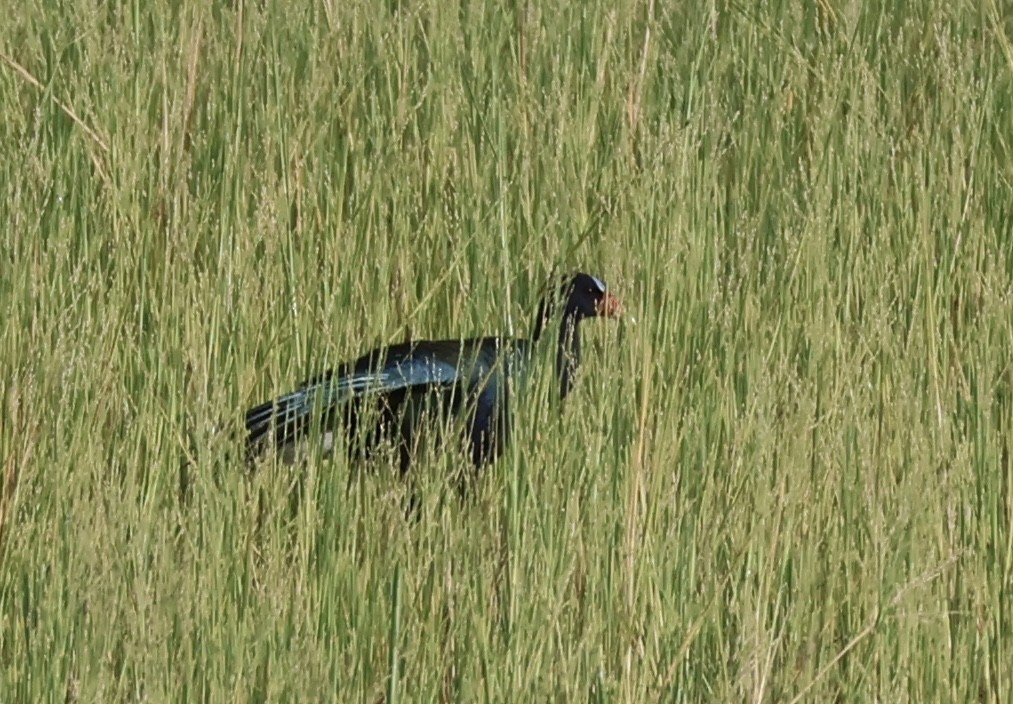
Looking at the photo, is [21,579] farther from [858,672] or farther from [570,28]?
[570,28]

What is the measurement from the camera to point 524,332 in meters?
3.10

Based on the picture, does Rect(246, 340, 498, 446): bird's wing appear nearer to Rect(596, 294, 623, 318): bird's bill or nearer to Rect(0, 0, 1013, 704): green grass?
Rect(0, 0, 1013, 704): green grass

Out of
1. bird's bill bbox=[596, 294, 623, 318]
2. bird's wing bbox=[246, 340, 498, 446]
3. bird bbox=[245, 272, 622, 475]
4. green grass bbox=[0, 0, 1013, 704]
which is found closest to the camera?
green grass bbox=[0, 0, 1013, 704]

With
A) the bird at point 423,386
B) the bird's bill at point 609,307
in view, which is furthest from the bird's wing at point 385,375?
the bird's bill at point 609,307

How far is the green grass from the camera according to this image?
235cm

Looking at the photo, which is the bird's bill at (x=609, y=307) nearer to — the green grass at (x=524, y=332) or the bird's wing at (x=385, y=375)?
the green grass at (x=524, y=332)

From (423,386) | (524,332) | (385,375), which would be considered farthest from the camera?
(423,386)

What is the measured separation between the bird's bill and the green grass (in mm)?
56

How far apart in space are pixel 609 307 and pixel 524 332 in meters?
Answer: 0.16

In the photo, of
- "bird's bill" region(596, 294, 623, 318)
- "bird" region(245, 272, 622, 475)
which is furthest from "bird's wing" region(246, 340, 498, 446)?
"bird's bill" region(596, 294, 623, 318)

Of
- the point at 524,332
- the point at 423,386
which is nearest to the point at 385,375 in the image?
the point at 524,332

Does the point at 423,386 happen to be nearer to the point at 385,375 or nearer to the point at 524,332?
the point at 385,375

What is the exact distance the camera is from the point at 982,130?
3.73 m

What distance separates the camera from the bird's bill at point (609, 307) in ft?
9.52
